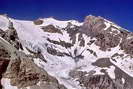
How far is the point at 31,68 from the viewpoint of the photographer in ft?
103

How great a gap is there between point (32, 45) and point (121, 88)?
54.4m

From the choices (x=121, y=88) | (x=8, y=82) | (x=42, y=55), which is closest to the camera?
(x=8, y=82)

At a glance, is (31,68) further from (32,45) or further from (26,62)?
(32,45)

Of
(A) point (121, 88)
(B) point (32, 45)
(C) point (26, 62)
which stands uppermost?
(B) point (32, 45)

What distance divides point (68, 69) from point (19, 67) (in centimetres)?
15990

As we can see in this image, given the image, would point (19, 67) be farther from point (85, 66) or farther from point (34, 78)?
point (85, 66)

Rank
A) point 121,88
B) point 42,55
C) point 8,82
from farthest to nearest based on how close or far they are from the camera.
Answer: point 42,55, point 121,88, point 8,82

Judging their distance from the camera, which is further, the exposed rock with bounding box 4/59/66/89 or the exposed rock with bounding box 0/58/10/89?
the exposed rock with bounding box 4/59/66/89

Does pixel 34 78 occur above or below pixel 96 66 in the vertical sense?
below

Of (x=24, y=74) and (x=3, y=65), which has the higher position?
(x=3, y=65)

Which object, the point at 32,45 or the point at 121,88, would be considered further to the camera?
the point at 32,45

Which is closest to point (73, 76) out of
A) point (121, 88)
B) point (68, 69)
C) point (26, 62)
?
point (68, 69)

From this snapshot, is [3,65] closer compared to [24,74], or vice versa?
[3,65]

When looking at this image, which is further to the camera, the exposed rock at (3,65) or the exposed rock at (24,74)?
the exposed rock at (24,74)
